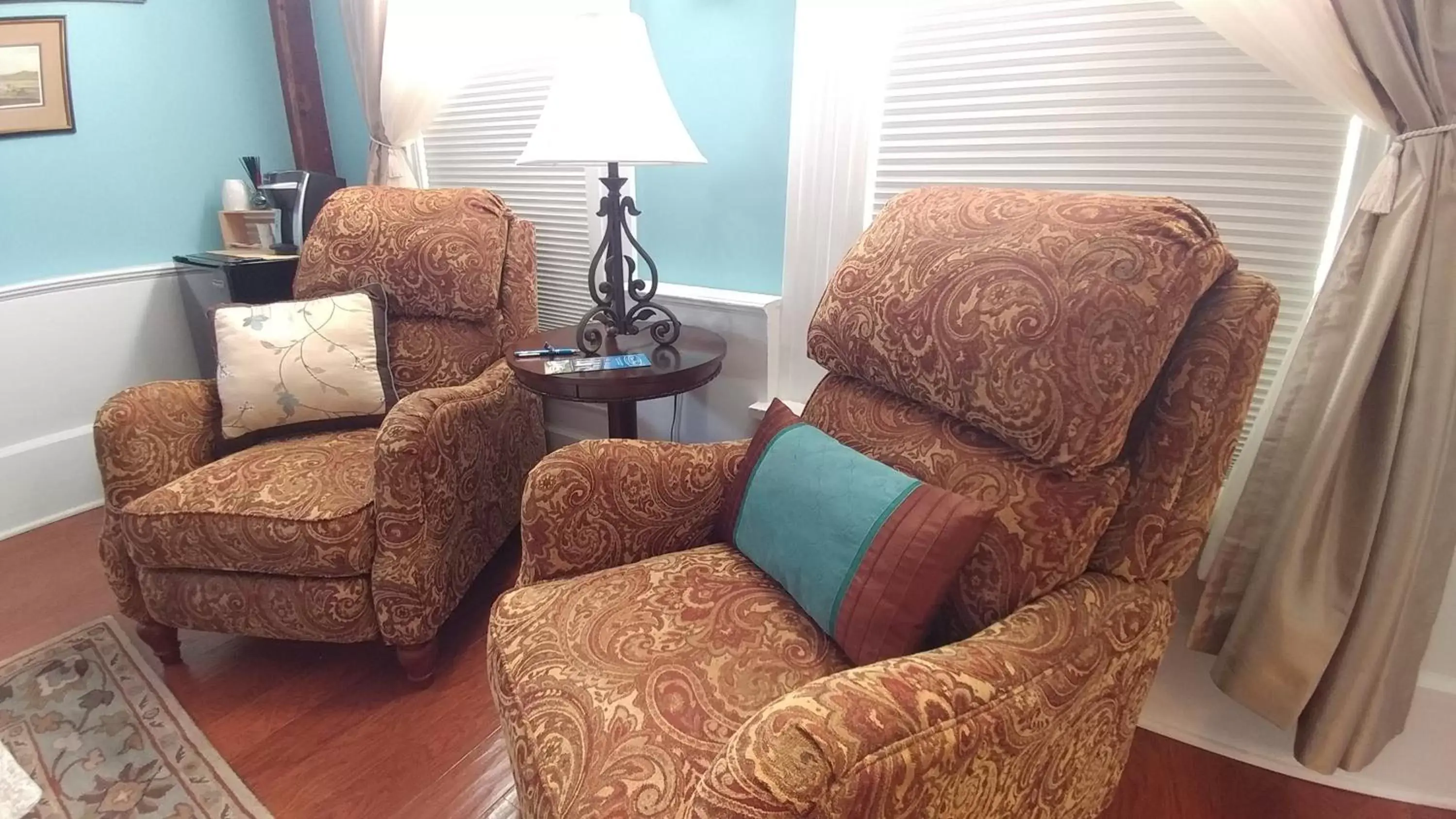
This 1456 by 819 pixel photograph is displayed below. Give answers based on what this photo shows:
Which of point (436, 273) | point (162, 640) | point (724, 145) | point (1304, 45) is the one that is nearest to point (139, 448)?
point (162, 640)

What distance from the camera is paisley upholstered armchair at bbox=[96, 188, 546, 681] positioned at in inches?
53.8

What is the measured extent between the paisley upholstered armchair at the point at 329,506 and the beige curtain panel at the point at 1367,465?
4.69 ft

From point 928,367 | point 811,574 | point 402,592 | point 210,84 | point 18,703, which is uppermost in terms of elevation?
point 210,84

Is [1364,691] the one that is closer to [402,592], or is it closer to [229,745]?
[402,592]

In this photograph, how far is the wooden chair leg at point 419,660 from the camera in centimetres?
148

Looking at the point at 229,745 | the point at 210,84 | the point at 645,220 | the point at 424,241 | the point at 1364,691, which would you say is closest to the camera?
the point at 1364,691

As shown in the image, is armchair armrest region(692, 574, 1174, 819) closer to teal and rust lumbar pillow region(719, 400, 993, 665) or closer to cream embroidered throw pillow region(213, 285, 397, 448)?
teal and rust lumbar pillow region(719, 400, 993, 665)

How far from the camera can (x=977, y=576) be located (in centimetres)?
95

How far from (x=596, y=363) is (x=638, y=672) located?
2.28 feet

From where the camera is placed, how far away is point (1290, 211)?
1177 mm

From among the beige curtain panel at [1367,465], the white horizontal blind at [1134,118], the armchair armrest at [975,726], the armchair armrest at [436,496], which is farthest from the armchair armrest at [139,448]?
the beige curtain panel at [1367,465]

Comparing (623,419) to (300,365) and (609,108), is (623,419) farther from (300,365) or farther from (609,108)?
(300,365)

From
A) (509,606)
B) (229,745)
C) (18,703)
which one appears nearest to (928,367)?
(509,606)

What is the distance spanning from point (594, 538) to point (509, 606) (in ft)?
0.54
